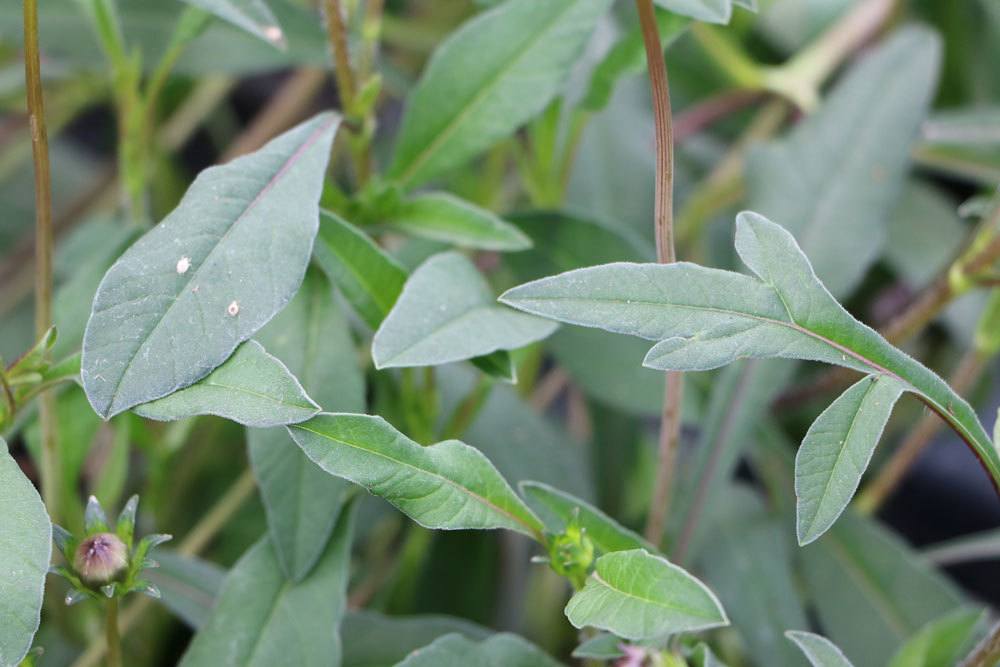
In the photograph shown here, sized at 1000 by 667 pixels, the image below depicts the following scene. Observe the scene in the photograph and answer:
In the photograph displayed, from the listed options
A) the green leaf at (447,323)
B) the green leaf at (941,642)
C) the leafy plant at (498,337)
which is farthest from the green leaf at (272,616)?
the green leaf at (941,642)

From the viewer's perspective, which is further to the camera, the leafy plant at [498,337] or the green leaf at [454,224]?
the green leaf at [454,224]

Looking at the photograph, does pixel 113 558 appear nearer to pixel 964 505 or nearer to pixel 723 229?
pixel 723 229

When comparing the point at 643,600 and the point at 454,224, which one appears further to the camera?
the point at 454,224

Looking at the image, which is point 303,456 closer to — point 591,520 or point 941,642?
point 591,520


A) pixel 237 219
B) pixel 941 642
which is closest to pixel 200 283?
pixel 237 219

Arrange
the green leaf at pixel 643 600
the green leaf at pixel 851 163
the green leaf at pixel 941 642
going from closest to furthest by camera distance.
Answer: the green leaf at pixel 643 600 < the green leaf at pixel 941 642 < the green leaf at pixel 851 163

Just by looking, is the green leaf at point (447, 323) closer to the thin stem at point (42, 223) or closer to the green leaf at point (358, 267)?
the green leaf at point (358, 267)

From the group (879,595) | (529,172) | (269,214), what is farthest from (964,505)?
(269,214)
